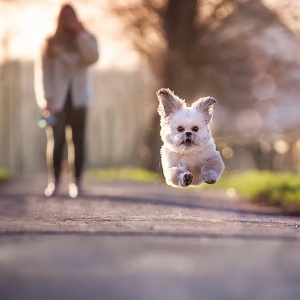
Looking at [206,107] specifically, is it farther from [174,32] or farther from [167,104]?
[174,32]

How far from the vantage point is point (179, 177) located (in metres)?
3.32

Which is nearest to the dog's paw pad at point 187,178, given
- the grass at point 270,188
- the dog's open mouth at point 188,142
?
the dog's open mouth at point 188,142

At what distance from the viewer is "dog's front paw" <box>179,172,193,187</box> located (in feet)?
10.7

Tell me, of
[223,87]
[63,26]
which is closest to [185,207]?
[63,26]

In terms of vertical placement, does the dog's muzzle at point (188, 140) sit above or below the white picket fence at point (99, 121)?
below

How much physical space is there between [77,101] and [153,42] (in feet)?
10.3

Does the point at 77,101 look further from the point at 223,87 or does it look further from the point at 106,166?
the point at 106,166

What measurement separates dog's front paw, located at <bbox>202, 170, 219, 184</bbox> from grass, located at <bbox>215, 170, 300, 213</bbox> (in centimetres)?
369

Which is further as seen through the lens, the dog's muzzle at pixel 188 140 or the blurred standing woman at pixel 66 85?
the blurred standing woman at pixel 66 85

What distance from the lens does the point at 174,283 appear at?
9.53 ft

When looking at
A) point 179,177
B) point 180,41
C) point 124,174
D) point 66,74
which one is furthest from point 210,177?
point 124,174

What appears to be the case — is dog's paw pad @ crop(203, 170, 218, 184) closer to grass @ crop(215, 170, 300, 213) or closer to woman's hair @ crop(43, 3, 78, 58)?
woman's hair @ crop(43, 3, 78, 58)

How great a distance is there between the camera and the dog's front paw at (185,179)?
326 centimetres

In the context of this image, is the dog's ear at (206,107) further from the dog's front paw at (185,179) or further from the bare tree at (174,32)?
the bare tree at (174,32)
